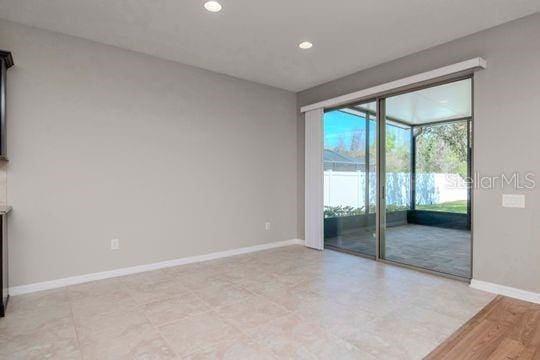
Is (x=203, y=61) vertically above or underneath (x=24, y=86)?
above

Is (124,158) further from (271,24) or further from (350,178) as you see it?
(350,178)

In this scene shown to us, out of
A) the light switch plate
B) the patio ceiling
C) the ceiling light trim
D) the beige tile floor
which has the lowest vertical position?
the beige tile floor

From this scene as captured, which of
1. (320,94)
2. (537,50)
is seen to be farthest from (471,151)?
(320,94)

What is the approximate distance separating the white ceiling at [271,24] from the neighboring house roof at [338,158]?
143 centimetres

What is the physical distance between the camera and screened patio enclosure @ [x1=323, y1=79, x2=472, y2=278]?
356 centimetres

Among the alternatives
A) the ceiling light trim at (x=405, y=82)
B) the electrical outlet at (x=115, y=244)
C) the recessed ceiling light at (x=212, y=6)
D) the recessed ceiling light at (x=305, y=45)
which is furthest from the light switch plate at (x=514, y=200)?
the electrical outlet at (x=115, y=244)

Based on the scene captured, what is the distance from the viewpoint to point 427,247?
3.97m

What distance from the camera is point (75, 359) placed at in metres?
1.95

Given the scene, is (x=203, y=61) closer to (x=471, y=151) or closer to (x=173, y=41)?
(x=173, y=41)

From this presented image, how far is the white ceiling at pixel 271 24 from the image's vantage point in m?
2.76

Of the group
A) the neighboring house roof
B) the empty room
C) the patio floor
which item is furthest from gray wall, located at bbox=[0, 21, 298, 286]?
the patio floor

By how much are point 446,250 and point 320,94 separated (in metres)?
2.95

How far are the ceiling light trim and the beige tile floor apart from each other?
232 centimetres

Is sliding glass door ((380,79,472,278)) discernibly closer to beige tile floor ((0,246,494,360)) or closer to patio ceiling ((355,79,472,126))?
patio ceiling ((355,79,472,126))
